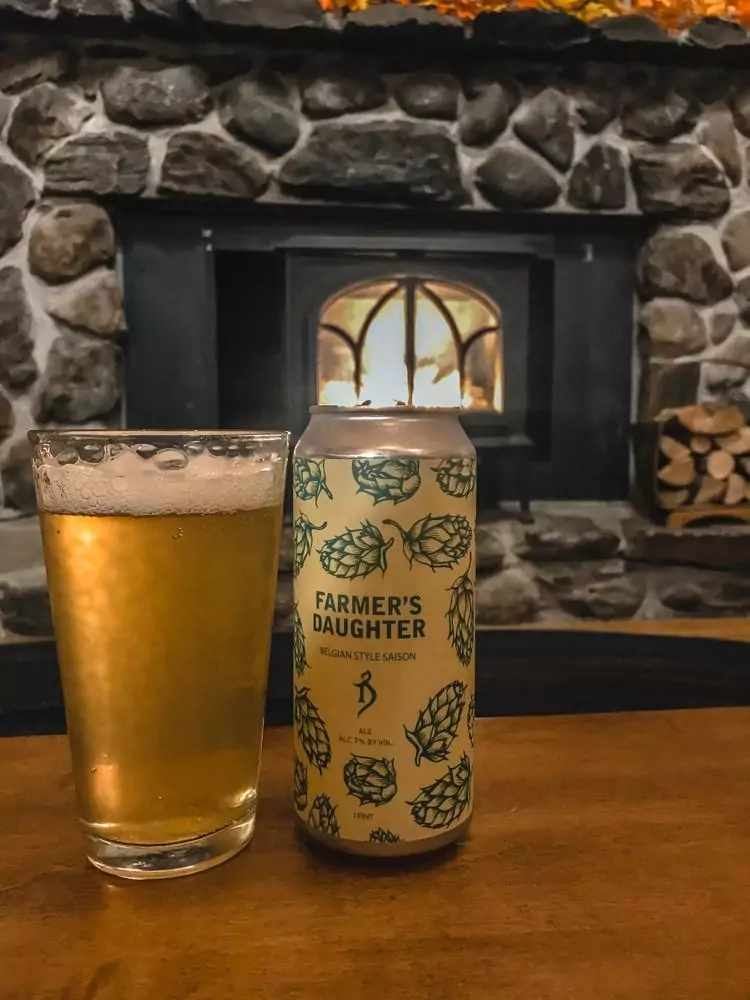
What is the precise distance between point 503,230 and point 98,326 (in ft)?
2.86

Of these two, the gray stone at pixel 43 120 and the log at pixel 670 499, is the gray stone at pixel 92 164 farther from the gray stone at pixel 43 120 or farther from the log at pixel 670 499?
the log at pixel 670 499

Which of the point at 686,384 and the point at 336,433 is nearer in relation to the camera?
the point at 336,433

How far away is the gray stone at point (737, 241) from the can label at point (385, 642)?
176cm

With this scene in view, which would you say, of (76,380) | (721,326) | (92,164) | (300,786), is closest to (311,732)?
(300,786)

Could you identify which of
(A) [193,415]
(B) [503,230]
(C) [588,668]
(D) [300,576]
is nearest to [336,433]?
(D) [300,576]

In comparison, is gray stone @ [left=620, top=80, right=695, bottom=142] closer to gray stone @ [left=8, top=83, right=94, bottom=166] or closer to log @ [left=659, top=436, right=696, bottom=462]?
log @ [left=659, top=436, right=696, bottom=462]

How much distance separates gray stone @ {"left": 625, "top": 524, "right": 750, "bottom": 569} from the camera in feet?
6.65

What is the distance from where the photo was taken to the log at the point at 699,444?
2.01 m

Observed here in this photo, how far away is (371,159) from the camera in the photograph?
1.87 meters

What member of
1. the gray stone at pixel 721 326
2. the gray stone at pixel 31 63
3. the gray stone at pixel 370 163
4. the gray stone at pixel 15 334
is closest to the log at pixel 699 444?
the gray stone at pixel 721 326

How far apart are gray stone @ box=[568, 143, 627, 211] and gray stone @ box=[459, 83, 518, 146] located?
0.65 feet

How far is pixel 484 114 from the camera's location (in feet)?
6.26

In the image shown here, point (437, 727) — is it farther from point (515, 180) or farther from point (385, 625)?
point (515, 180)

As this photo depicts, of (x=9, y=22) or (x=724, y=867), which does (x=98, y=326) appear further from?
(x=724, y=867)
